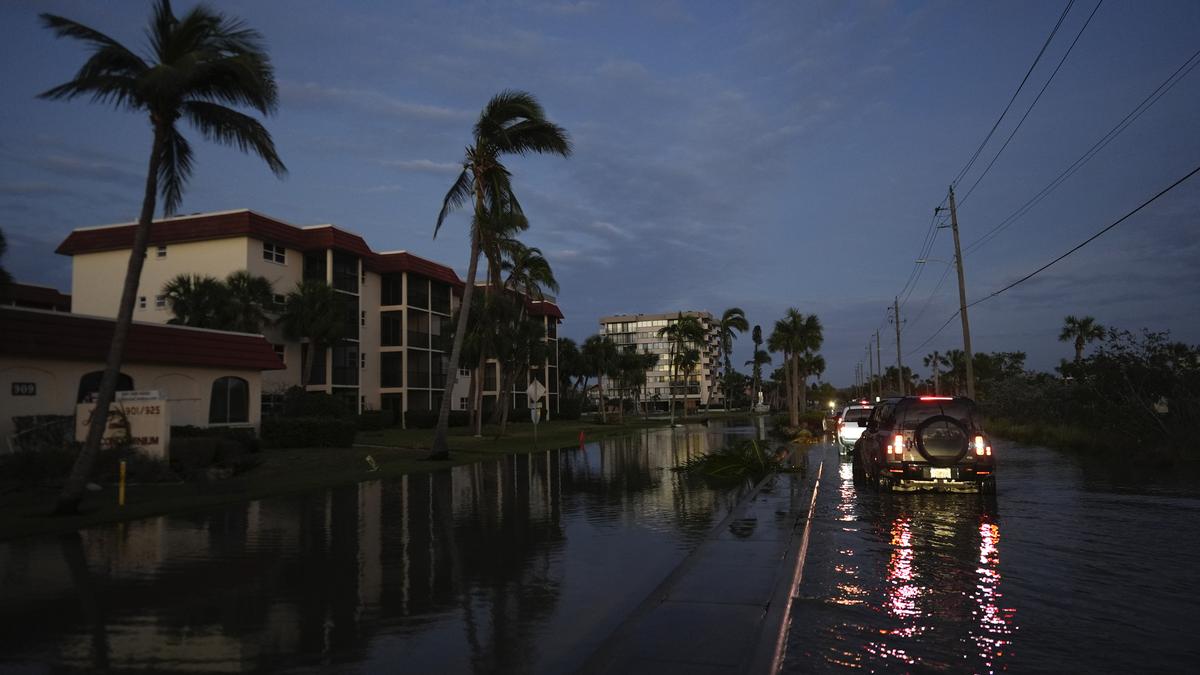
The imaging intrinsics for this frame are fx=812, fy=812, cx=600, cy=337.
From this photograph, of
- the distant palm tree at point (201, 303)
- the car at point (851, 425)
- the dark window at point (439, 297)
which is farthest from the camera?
the dark window at point (439, 297)

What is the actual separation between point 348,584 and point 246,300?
3428cm

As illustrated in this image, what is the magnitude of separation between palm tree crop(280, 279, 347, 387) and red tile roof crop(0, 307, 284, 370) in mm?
11151

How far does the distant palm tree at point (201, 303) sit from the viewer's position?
122 feet

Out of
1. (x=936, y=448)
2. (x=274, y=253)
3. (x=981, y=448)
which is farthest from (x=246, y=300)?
(x=981, y=448)

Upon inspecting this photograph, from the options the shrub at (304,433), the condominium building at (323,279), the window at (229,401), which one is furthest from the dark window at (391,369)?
the window at (229,401)

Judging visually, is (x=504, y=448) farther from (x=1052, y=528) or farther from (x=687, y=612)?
(x=687, y=612)

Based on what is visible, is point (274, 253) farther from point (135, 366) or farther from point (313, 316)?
point (135, 366)

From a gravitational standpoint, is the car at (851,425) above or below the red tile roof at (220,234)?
below

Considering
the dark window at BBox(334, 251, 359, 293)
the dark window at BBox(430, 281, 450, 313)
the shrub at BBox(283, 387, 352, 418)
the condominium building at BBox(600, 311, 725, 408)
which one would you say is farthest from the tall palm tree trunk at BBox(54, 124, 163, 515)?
the condominium building at BBox(600, 311, 725, 408)

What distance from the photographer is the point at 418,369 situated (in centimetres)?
5644

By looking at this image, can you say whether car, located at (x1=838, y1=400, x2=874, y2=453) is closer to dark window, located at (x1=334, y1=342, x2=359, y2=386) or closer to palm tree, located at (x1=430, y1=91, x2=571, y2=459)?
palm tree, located at (x1=430, y1=91, x2=571, y2=459)

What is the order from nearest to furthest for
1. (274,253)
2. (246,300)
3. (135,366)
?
(135,366) < (246,300) < (274,253)

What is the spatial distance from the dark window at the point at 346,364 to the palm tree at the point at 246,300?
8134mm

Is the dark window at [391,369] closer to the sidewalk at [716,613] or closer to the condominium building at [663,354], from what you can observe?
the sidewalk at [716,613]
